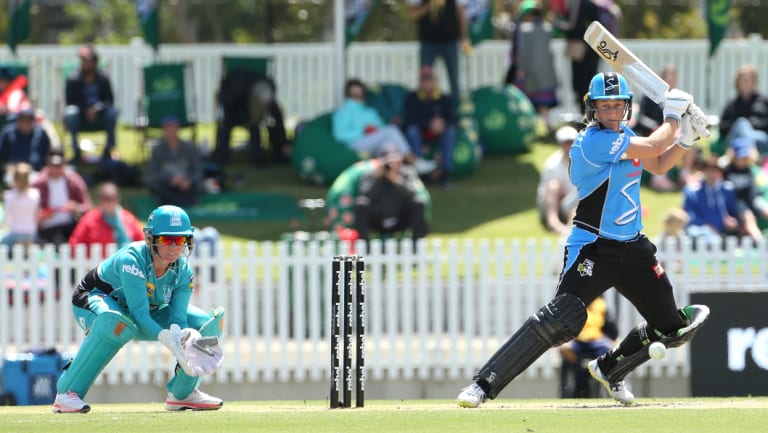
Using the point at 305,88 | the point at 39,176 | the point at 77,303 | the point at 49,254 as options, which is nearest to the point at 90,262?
the point at 49,254

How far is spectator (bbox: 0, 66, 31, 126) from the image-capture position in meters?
18.5

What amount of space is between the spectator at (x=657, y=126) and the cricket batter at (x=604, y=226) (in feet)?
30.3

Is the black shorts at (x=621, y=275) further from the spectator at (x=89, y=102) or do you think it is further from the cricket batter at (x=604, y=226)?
the spectator at (x=89, y=102)

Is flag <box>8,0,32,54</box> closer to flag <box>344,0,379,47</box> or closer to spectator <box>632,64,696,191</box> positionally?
flag <box>344,0,379,47</box>

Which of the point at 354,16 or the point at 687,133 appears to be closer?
the point at 687,133

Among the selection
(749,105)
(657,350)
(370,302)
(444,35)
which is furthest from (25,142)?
(657,350)

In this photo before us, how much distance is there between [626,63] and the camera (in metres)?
8.79

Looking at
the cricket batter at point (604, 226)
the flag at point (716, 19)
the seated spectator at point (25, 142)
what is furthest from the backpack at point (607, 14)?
the cricket batter at point (604, 226)

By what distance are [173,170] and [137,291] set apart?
329 inches

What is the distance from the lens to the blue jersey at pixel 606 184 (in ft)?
27.7

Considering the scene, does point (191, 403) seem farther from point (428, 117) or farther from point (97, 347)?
point (428, 117)

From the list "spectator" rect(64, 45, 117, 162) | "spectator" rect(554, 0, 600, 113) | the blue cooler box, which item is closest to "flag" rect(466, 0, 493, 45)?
"spectator" rect(554, 0, 600, 113)

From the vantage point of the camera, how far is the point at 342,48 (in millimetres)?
18422

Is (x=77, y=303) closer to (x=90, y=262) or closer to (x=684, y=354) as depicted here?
(x=90, y=262)
